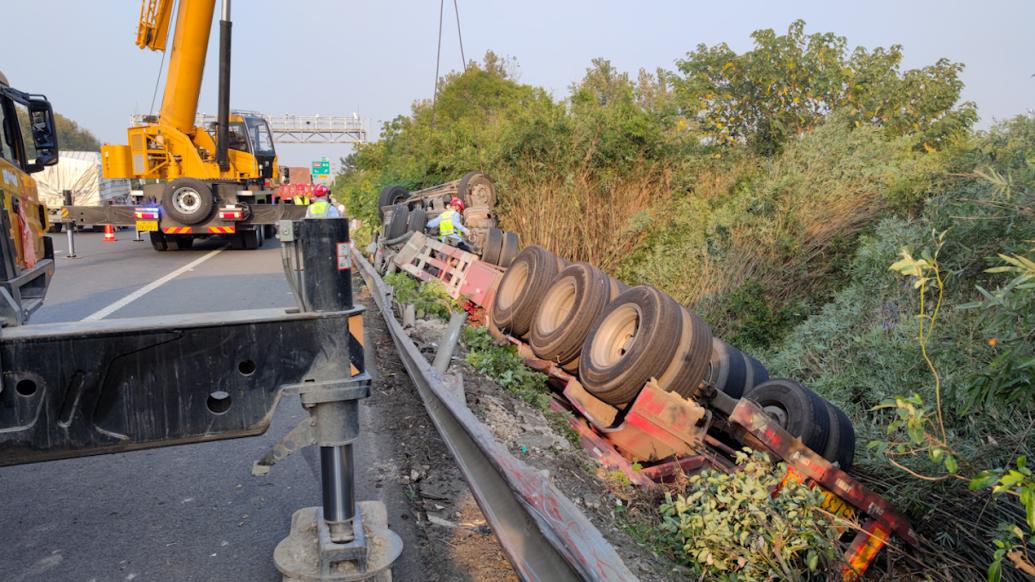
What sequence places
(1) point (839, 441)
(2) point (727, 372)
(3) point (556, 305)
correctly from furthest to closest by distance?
(3) point (556, 305), (2) point (727, 372), (1) point (839, 441)

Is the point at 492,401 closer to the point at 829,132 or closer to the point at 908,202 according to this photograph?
the point at 908,202

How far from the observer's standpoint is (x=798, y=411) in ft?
16.2

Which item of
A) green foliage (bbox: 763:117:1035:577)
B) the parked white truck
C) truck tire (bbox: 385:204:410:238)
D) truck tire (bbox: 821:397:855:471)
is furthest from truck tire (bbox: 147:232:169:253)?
truck tire (bbox: 821:397:855:471)

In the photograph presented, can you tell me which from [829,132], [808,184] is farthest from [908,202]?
[829,132]

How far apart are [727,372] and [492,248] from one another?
5106mm

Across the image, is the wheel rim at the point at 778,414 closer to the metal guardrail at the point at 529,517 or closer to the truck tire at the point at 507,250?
the metal guardrail at the point at 529,517

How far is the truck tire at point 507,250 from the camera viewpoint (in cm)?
1039

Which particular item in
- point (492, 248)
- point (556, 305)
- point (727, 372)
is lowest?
point (727, 372)

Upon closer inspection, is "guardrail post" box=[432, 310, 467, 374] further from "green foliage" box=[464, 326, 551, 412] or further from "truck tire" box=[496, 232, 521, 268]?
"truck tire" box=[496, 232, 521, 268]

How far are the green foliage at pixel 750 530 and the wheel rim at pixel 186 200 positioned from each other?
49.7 ft

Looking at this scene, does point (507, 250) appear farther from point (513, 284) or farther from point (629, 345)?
point (629, 345)

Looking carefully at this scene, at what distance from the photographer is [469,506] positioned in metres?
3.58

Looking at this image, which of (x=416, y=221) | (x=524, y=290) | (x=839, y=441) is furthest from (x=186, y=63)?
(x=839, y=441)

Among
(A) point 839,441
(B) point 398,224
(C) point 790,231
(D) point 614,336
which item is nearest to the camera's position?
(A) point 839,441
